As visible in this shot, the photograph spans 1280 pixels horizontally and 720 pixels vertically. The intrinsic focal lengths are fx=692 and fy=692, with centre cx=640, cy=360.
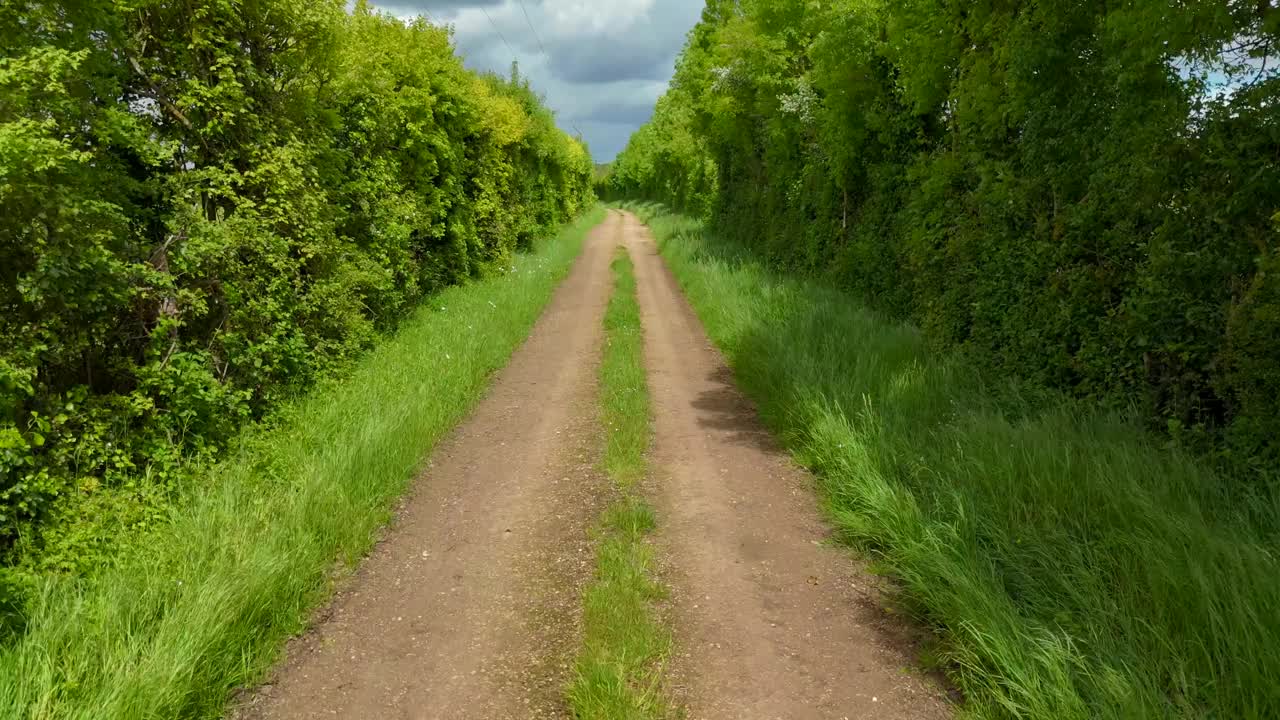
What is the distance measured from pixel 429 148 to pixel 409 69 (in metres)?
1.79

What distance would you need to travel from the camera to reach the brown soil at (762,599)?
3625 mm

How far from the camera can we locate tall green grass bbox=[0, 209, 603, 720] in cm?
329

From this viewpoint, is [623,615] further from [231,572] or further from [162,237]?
[162,237]

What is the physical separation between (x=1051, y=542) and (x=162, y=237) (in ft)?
23.4

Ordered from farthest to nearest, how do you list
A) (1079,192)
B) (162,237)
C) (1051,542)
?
(1079,192)
(162,237)
(1051,542)

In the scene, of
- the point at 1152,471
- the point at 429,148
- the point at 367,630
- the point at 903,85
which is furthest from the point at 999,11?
the point at 429,148

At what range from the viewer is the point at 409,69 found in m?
11.9

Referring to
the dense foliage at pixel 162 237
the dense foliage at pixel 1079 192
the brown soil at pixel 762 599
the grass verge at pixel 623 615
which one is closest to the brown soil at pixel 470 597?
the grass verge at pixel 623 615

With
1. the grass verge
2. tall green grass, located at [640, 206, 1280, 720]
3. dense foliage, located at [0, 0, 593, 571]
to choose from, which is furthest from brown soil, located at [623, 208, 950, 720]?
dense foliage, located at [0, 0, 593, 571]

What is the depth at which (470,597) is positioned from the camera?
4.61m

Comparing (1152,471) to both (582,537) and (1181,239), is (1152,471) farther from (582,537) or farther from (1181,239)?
(582,537)

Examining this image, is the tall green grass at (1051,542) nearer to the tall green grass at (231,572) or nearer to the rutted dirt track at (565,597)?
the rutted dirt track at (565,597)

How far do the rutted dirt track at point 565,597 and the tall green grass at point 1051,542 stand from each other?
41 centimetres

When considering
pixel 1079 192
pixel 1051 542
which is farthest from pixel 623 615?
pixel 1079 192
